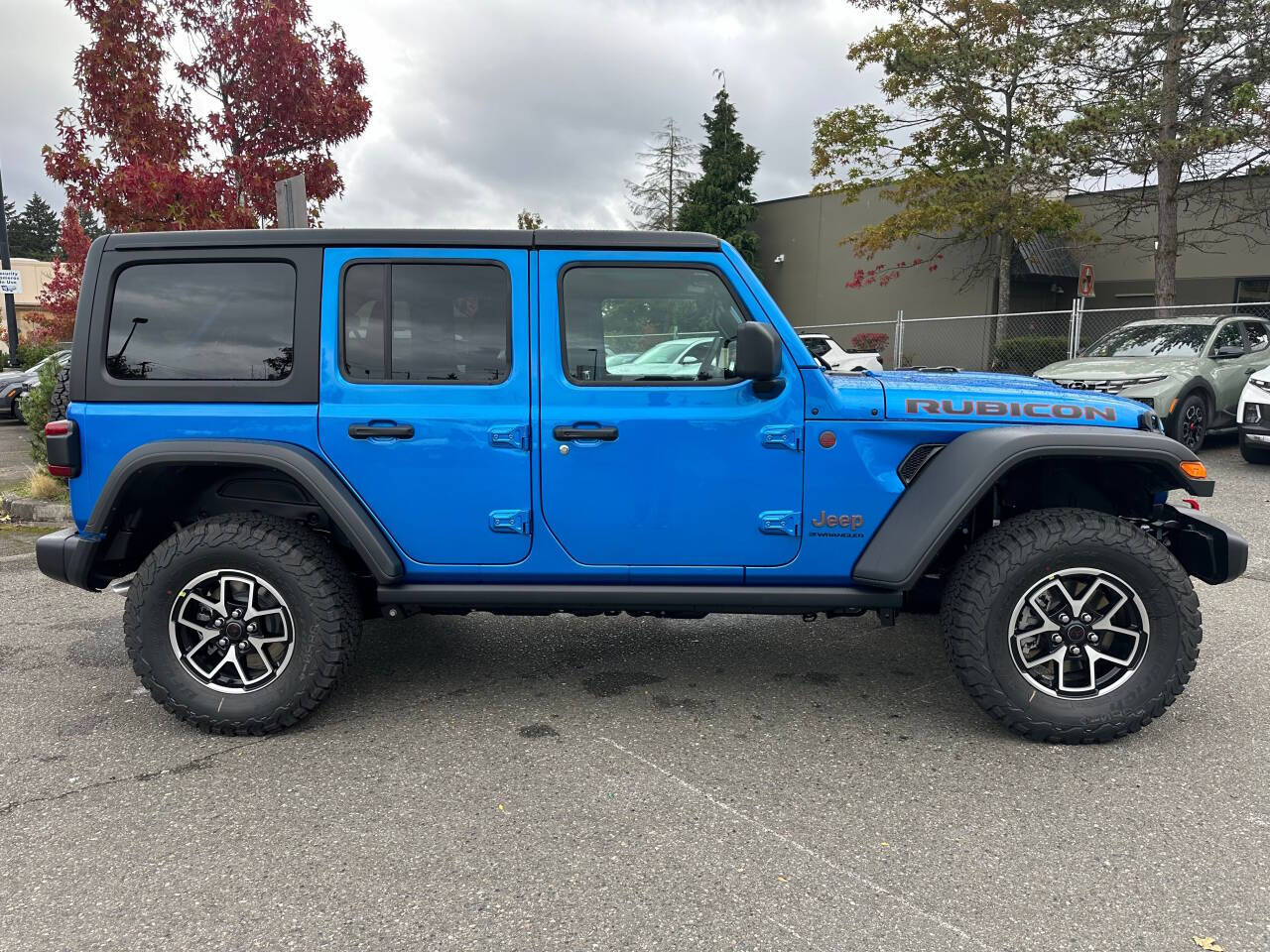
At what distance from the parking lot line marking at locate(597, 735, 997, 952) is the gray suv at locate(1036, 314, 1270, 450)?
26.2 ft

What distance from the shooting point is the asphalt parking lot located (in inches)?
91.4

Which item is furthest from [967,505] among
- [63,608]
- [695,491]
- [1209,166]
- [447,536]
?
[1209,166]

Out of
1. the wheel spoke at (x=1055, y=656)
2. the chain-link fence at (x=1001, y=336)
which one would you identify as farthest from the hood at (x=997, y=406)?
the chain-link fence at (x=1001, y=336)

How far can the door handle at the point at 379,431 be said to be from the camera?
3.36 metres

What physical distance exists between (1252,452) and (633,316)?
30.4 feet

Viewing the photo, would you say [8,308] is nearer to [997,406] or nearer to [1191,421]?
[997,406]

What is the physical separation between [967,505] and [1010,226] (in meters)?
18.1

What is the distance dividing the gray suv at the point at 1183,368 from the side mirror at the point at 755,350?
7494 mm

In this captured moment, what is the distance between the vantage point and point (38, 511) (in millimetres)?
7441

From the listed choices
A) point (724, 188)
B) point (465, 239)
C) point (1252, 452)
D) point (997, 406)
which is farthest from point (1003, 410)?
point (724, 188)

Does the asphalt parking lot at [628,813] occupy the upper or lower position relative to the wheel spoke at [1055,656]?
lower

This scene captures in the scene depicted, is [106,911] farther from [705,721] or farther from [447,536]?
[705,721]

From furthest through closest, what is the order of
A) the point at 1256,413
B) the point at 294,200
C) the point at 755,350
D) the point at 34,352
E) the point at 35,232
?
1. the point at 35,232
2. the point at 34,352
3. the point at 1256,413
4. the point at 294,200
5. the point at 755,350

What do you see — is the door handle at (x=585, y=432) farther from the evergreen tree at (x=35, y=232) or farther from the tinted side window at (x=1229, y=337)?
the evergreen tree at (x=35, y=232)
